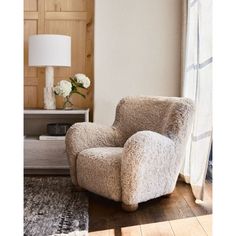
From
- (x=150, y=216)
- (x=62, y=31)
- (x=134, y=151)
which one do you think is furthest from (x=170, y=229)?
(x=62, y=31)

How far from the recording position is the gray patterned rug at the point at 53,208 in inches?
82.3

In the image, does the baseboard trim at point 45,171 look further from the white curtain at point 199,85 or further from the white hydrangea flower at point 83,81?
the white curtain at point 199,85

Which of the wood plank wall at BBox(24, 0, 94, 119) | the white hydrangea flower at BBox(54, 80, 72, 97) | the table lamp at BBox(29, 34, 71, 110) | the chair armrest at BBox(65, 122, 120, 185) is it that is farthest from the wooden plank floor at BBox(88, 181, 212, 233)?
the wood plank wall at BBox(24, 0, 94, 119)

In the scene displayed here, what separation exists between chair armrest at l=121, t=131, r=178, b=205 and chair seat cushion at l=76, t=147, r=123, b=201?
8 centimetres

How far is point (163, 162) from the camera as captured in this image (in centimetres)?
259

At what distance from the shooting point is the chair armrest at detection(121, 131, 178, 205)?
2.36m

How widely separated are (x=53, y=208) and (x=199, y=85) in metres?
1.42

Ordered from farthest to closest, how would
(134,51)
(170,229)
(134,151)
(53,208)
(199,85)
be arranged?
(134,51), (199,85), (53,208), (134,151), (170,229)

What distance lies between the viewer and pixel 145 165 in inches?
95.2

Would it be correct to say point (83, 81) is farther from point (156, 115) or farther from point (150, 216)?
point (150, 216)

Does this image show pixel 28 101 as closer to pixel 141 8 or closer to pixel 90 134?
pixel 90 134

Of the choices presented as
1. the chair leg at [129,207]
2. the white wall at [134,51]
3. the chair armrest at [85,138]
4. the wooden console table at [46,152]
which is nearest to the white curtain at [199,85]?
the white wall at [134,51]

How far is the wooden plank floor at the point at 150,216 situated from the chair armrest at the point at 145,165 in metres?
0.10
